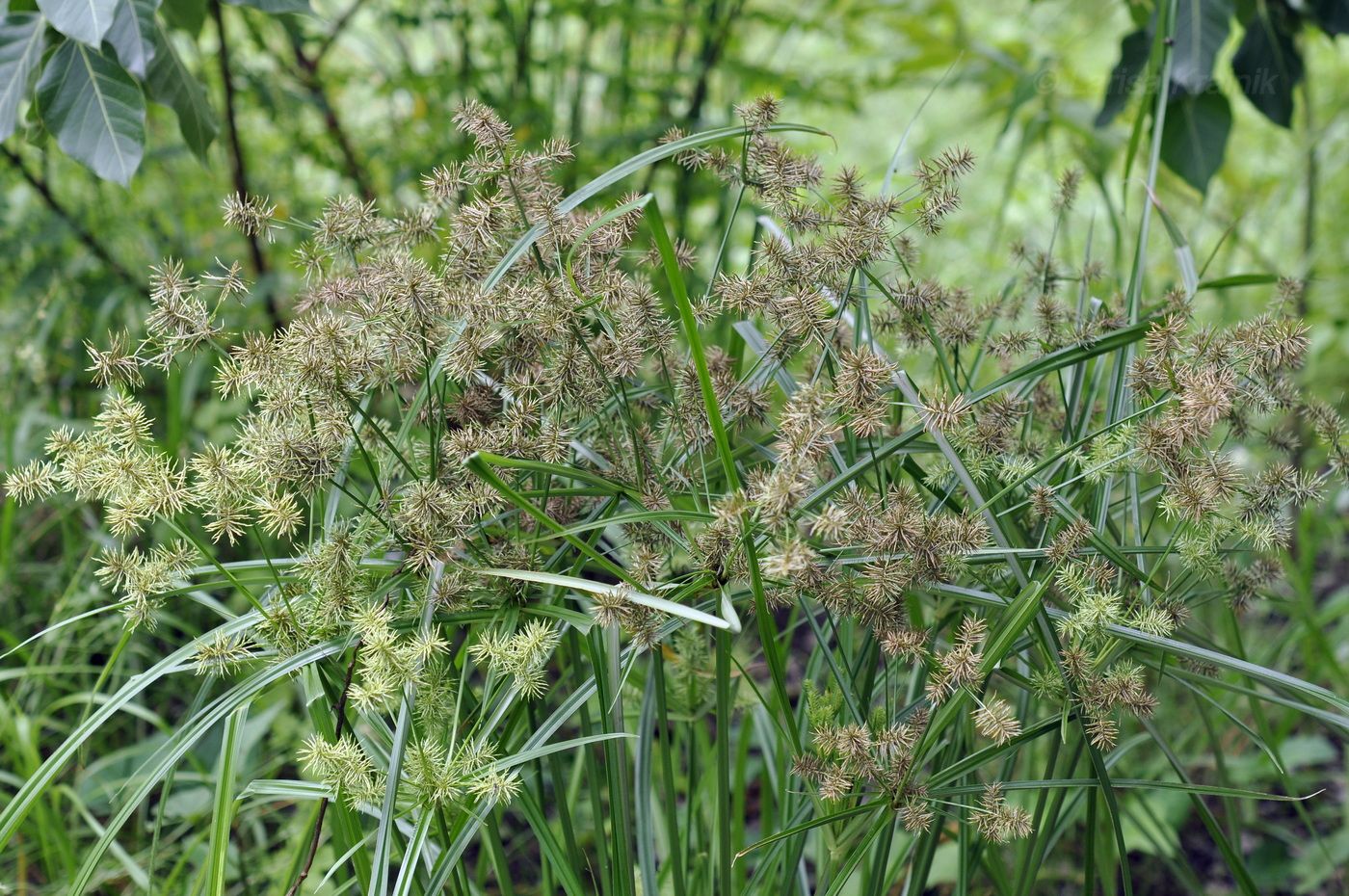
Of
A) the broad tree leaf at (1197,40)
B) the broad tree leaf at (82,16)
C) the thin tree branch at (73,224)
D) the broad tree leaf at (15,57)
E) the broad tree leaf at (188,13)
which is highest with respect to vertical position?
the thin tree branch at (73,224)

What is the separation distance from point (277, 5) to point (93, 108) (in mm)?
229

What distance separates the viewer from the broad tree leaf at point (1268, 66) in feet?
5.40

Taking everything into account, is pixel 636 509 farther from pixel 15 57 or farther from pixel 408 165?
pixel 408 165

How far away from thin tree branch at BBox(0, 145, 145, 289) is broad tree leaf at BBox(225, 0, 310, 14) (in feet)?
3.22

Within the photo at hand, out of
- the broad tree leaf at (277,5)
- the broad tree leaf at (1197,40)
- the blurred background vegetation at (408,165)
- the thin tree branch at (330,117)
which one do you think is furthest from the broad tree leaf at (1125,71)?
the thin tree branch at (330,117)

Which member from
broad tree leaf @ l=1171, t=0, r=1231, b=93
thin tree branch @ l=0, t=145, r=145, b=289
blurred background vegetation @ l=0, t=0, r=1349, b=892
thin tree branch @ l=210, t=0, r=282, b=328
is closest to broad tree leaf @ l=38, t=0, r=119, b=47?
blurred background vegetation @ l=0, t=0, r=1349, b=892

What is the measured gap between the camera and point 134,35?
1.08 m

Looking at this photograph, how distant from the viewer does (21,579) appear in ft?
6.93

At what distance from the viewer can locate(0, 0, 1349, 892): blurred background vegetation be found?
148 centimetres

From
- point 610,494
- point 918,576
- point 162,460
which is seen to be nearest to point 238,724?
point 162,460

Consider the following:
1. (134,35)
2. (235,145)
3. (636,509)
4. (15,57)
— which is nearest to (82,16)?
(134,35)

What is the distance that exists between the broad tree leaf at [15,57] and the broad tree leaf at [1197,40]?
145 cm

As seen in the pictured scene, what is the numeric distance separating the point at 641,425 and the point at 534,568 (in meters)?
0.16

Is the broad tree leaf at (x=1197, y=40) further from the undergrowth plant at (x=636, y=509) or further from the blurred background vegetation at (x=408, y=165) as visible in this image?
the undergrowth plant at (x=636, y=509)
